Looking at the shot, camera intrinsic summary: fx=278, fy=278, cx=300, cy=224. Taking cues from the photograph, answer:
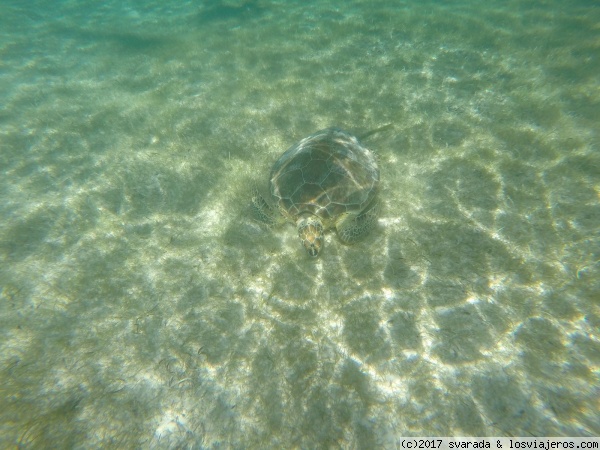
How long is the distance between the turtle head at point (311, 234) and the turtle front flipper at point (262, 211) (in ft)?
2.15

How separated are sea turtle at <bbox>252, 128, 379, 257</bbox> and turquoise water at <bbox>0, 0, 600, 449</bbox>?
38 centimetres

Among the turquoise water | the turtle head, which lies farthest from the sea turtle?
the turquoise water

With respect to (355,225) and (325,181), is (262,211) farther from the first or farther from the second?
(355,225)

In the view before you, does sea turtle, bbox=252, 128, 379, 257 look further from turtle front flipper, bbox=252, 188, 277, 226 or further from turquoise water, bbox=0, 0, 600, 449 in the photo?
turquoise water, bbox=0, 0, 600, 449

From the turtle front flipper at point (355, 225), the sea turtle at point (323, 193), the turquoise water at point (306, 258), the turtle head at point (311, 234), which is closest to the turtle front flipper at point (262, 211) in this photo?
the sea turtle at point (323, 193)

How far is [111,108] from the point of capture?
27.0ft

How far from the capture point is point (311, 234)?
4.76 m

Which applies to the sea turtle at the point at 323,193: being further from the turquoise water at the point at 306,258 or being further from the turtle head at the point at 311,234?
the turquoise water at the point at 306,258

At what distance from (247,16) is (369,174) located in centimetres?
1150

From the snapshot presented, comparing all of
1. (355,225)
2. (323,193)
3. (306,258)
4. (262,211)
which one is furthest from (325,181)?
(306,258)

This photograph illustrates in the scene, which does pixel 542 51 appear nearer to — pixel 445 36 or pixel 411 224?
pixel 445 36

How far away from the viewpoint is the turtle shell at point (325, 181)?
16.5ft

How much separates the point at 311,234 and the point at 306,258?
0.50 m

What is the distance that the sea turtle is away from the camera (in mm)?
4977
